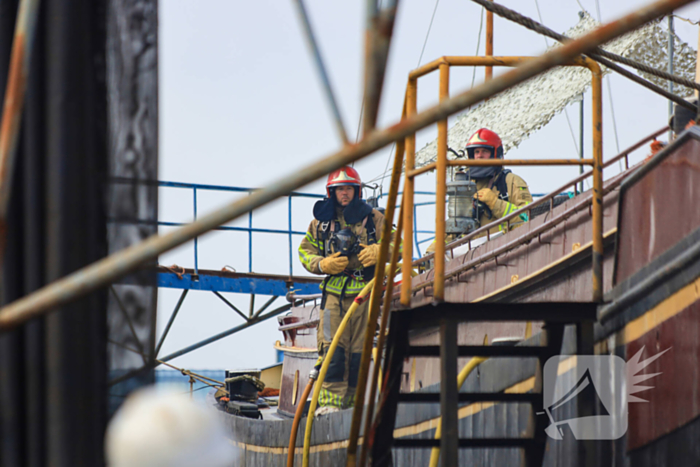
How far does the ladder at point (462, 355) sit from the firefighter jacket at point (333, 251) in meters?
2.52

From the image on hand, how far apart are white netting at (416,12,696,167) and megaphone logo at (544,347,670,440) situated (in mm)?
6049

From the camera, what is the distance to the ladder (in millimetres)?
3229

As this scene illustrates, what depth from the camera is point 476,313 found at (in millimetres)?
3234

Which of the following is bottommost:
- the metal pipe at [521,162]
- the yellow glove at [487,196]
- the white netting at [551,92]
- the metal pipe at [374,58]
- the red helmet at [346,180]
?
the metal pipe at [374,58]

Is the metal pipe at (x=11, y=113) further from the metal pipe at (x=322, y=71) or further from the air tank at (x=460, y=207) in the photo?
the air tank at (x=460, y=207)

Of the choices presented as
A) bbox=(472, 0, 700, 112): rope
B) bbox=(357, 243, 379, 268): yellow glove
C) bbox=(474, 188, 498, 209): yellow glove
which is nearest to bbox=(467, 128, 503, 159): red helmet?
bbox=(474, 188, 498, 209): yellow glove

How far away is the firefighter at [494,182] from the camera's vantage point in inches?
261

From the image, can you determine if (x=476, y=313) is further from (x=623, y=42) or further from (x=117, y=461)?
(x=623, y=42)

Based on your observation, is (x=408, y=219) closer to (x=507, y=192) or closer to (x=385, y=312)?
(x=385, y=312)

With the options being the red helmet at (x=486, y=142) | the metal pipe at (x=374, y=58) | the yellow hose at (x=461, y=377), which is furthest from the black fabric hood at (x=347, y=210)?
the metal pipe at (x=374, y=58)

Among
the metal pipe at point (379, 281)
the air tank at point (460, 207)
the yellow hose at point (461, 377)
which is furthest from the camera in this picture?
the air tank at point (460, 207)

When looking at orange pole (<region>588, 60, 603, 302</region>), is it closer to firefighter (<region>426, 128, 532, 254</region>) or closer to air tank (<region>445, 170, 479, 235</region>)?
air tank (<region>445, 170, 479, 235</region>)

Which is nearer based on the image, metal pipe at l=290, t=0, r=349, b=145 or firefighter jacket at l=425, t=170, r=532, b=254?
metal pipe at l=290, t=0, r=349, b=145

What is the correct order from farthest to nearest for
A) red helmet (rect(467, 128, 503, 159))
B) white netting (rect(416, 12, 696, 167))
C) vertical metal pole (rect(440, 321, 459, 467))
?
white netting (rect(416, 12, 696, 167)) → red helmet (rect(467, 128, 503, 159)) → vertical metal pole (rect(440, 321, 459, 467))
